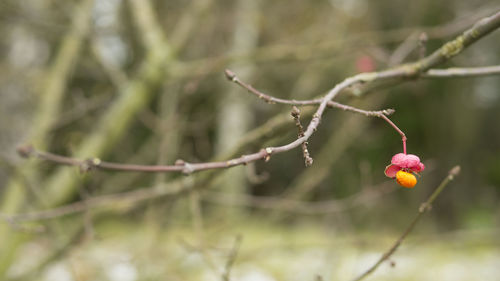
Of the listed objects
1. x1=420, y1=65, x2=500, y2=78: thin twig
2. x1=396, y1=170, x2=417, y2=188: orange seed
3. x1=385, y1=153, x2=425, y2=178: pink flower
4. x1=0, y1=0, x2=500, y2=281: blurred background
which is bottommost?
x1=396, y1=170, x2=417, y2=188: orange seed

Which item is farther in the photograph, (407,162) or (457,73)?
(457,73)

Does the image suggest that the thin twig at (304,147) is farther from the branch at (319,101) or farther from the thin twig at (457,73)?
the thin twig at (457,73)

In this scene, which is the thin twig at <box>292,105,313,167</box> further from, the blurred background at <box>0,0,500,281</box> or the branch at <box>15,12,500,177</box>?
the blurred background at <box>0,0,500,281</box>

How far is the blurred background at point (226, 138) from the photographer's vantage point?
2.42 meters

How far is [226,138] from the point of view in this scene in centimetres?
896

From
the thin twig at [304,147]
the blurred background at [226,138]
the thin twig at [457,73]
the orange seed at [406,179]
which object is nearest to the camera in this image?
the thin twig at [304,147]

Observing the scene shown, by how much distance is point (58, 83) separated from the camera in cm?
297

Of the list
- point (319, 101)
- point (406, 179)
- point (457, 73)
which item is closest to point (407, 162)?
point (406, 179)

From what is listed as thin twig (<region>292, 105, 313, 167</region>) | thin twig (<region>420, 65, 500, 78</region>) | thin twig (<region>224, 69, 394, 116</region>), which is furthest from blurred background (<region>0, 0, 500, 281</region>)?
thin twig (<region>292, 105, 313, 167</region>)

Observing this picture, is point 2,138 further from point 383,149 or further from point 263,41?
point 383,149

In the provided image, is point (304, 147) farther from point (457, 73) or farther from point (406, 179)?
point (457, 73)

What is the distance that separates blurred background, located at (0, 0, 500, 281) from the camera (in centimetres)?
242

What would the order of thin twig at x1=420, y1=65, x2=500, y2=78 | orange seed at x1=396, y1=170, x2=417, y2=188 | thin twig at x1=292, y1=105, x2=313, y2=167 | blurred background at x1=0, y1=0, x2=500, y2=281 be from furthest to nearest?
blurred background at x1=0, y1=0, x2=500, y2=281 < thin twig at x1=420, y1=65, x2=500, y2=78 < orange seed at x1=396, y1=170, x2=417, y2=188 < thin twig at x1=292, y1=105, x2=313, y2=167

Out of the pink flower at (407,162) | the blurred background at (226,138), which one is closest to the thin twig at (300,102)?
the pink flower at (407,162)
